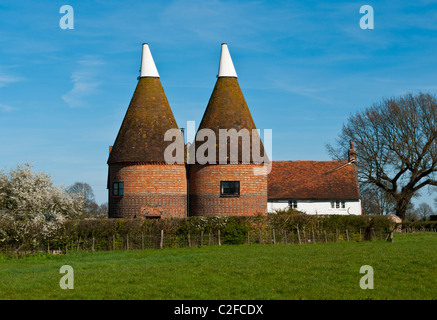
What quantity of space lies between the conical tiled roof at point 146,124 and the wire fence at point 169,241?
5039 mm

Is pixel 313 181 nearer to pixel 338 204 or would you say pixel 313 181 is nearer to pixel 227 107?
pixel 338 204

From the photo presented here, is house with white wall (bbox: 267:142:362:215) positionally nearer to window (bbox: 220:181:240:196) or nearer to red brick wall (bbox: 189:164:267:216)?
red brick wall (bbox: 189:164:267:216)

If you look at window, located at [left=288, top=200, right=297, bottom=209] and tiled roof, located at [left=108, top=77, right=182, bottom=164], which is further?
window, located at [left=288, top=200, right=297, bottom=209]

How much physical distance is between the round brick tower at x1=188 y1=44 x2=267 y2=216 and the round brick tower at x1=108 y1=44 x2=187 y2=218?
1.07m

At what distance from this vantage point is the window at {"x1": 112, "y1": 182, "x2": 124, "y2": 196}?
3166 cm

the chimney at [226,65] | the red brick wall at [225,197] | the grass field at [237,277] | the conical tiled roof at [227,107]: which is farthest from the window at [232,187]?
the grass field at [237,277]

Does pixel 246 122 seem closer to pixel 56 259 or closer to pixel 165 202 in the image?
pixel 165 202

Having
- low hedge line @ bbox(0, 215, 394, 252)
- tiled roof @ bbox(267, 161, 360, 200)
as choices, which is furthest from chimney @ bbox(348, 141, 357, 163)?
low hedge line @ bbox(0, 215, 394, 252)

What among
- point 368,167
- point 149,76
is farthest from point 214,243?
point 368,167

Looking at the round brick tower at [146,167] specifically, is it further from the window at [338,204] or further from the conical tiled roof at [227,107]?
the window at [338,204]

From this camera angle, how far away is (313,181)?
175 feet

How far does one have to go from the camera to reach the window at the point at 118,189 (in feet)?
104

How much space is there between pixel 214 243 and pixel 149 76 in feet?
35.4
